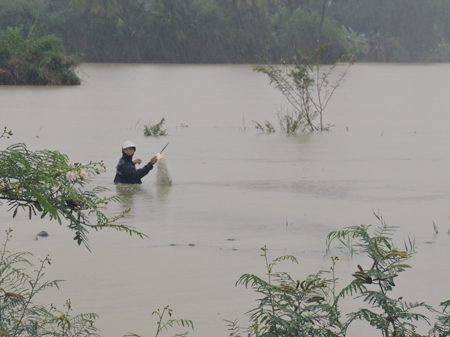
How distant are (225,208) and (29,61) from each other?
87.4ft

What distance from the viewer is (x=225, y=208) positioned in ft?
28.7

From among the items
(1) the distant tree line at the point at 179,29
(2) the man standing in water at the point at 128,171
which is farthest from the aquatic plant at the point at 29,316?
(1) the distant tree line at the point at 179,29

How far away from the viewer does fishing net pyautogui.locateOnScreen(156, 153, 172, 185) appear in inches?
399

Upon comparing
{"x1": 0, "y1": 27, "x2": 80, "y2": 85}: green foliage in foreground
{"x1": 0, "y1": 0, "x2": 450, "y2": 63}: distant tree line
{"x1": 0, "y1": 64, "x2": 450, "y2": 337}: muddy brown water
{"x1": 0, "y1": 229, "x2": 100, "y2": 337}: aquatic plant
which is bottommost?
{"x1": 0, "y1": 64, "x2": 450, "y2": 337}: muddy brown water

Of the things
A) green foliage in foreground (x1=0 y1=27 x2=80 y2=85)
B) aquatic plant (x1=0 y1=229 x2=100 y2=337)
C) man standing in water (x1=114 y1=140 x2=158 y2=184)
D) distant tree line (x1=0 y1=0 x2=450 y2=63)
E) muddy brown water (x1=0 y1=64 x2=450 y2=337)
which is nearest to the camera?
aquatic plant (x1=0 y1=229 x2=100 y2=337)

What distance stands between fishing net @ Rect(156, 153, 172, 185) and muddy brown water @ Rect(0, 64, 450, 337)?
13 cm

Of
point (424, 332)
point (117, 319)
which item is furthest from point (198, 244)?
point (424, 332)

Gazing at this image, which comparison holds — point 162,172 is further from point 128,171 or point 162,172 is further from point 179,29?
point 179,29

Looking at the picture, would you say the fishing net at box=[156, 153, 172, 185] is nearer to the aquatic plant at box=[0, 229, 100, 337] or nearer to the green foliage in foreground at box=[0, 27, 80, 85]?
the aquatic plant at box=[0, 229, 100, 337]

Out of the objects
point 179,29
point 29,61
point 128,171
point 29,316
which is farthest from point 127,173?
point 179,29

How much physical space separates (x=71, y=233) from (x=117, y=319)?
2.44m

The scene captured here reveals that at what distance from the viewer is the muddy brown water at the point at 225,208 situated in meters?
5.46

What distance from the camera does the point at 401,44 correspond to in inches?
4087

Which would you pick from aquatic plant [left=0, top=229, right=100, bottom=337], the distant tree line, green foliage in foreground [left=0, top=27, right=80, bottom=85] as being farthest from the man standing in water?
the distant tree line
